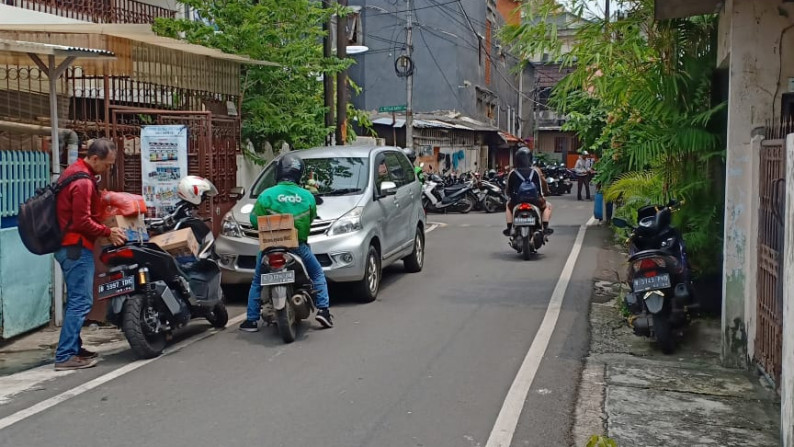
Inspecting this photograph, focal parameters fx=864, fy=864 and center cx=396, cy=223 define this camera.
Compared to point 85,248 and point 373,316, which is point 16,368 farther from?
point 373,316

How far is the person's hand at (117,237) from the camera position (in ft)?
24.2

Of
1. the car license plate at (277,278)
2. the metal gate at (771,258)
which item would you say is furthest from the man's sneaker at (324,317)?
the metal gate at (771,258)

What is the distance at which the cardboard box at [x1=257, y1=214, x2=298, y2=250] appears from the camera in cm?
832

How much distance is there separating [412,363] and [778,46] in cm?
410

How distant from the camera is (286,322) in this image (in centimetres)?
812

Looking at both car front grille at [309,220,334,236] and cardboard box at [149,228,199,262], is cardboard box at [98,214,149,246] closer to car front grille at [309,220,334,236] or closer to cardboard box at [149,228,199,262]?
cardboard box at [149,228,199,262]

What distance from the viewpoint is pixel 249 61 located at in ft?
42.4

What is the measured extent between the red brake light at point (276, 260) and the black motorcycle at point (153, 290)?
0.75 metres

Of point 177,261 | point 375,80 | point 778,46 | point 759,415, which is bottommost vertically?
point 759,415

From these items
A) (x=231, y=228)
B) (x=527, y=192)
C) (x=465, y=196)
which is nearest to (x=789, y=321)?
(x=231, y=228)

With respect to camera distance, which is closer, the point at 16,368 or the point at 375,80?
the point at 16,368

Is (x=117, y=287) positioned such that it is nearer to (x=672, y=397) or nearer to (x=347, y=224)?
(x=347, y=224)

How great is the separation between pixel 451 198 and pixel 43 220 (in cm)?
1831

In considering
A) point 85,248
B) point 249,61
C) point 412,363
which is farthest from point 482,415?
point 249,61
